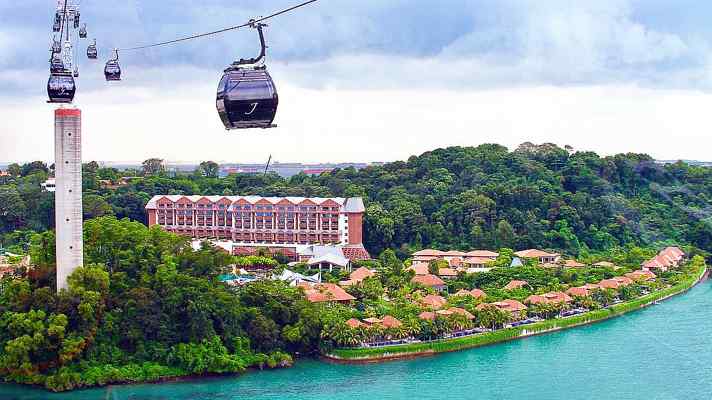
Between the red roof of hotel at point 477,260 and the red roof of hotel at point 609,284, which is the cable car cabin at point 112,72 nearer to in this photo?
the red roof of hotel at point 609,284

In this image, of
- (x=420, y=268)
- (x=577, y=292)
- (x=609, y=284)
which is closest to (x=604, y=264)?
(x=609, y=284)

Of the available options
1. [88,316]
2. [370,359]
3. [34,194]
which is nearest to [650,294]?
[370,359]

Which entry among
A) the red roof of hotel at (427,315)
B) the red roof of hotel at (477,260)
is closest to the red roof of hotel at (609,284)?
the red roof of hotel at (477,260)

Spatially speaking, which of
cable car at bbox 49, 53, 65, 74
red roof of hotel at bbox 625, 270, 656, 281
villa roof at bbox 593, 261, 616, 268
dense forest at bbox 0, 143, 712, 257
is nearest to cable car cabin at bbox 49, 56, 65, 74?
cable car at bbox 49, 53, 65, 74

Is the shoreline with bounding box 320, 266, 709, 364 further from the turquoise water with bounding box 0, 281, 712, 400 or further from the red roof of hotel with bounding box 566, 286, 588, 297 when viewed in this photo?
the red roof of hotel with bounding box 566, 286, 588, 297

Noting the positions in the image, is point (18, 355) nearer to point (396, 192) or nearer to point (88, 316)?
point (88, 316)

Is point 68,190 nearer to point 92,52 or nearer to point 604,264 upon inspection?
point 92,52
